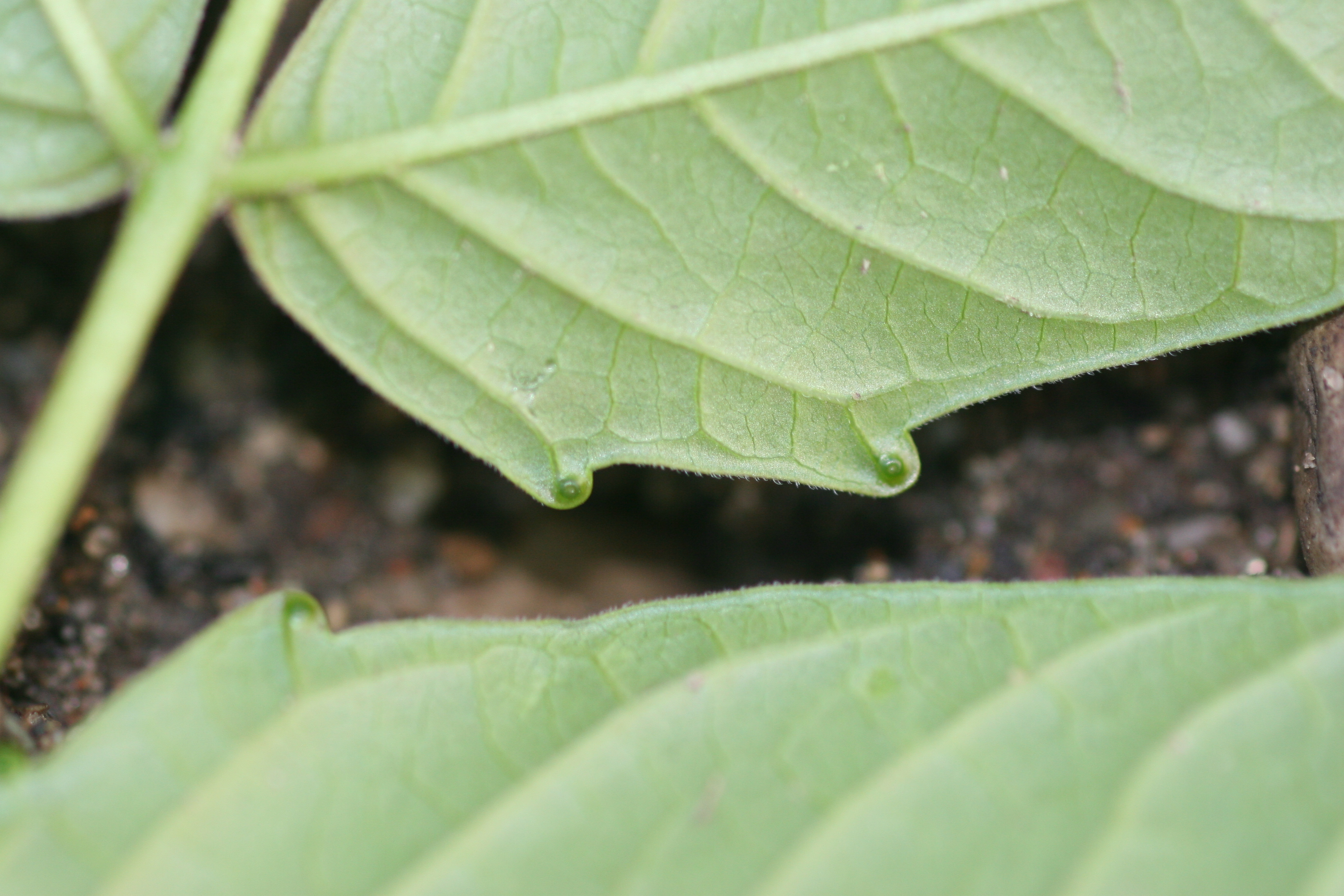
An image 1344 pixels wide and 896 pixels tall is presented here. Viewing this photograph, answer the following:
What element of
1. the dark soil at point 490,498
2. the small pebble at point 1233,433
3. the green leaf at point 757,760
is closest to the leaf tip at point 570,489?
the green leaf at point 757,760

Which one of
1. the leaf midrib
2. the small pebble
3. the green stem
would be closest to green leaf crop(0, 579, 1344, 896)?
the green stem

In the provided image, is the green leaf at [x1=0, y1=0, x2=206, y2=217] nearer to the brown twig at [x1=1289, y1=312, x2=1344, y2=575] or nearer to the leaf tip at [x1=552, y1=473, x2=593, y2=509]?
the leaf tip at [x1=552, y1=473, x2=593, y2=509]

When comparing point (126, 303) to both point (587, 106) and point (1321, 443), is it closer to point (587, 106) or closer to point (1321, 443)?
point (587, 106)

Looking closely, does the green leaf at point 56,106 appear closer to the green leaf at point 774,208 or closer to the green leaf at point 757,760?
the green leaf at point 774,208

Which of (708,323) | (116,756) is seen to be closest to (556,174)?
(708,323)

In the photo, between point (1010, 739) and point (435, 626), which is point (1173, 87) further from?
point (435, 626)

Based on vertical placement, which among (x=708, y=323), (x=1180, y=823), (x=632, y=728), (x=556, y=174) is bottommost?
(x=632, y=728)
